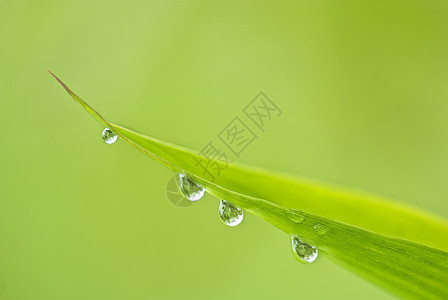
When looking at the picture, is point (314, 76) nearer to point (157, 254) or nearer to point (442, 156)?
point (442, 156)

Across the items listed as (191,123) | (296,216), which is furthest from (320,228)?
(191,123)

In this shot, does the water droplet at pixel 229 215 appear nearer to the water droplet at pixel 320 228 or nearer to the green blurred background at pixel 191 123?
the water droplet at pixel 320 228

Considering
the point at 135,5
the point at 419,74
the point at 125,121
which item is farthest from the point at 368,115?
the point at 135,5

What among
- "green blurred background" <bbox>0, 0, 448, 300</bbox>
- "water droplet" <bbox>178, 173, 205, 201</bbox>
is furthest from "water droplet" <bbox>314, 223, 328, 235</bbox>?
"green blurred background" <bbox>0, 0, 448, 300</bbox>

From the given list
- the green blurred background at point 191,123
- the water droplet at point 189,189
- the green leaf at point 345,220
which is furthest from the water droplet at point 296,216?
the green blurred background at point 191,123

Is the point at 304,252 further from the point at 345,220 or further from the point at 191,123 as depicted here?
the point at 191,123
